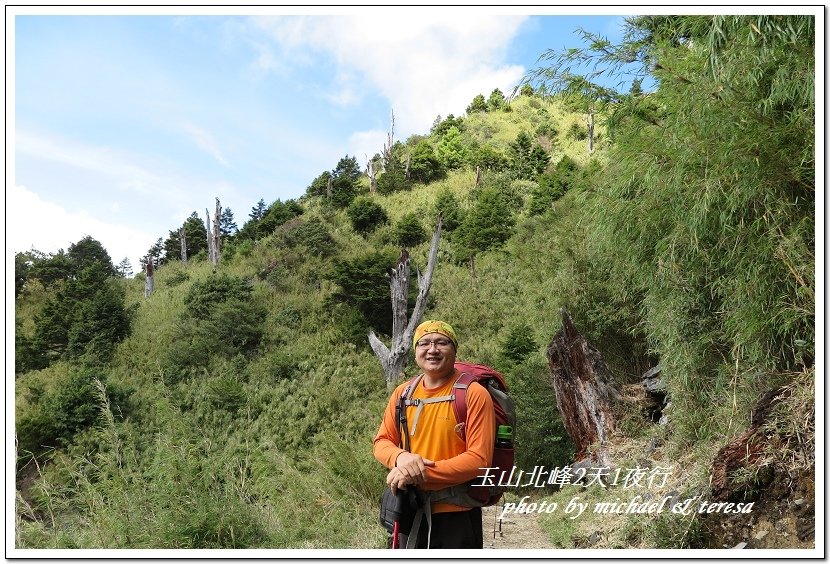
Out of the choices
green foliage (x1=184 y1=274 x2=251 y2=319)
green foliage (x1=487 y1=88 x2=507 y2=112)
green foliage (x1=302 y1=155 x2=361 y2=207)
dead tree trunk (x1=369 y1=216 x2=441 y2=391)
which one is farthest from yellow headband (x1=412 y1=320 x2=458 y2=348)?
green foliage (x1=487 y1=88 x2=507 y2=112)

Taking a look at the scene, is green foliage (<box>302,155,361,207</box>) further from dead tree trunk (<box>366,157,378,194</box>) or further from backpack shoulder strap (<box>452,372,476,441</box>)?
backpack shoulder strap (<box>452,372,476,441</box>)

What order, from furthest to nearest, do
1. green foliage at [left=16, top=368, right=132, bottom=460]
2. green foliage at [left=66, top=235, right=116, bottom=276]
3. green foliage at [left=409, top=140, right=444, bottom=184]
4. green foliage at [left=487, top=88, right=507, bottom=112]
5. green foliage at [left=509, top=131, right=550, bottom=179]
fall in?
green foliage at [left=487, top=88, right=507, bottom=112] < green foliage at [left=409, top=140, right=444, bottom=184] < green foliage at [left=509, top=131, right=550, bottom=179] < green foliage at [left=66, top=235, right=116, bottom=276] < green foliage at [left=16, top=368, right=132, bottom=460]

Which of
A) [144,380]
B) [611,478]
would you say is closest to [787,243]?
[611,478]

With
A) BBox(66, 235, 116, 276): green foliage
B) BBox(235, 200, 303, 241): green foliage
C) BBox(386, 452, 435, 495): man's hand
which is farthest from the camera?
BBox(235, 200, 303, 241): green foliage

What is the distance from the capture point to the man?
5.94 ft

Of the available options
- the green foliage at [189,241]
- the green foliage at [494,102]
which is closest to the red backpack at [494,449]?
the green foliage at [189,241]

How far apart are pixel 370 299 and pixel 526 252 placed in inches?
280

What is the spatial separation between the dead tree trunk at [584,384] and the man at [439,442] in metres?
5.04

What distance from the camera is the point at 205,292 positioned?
19.0 meters

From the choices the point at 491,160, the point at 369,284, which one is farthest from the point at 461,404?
the point at 491,160

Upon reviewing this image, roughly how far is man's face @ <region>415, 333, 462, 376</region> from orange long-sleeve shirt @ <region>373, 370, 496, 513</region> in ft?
0.18

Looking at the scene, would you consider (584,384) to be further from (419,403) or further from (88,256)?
(88,256)

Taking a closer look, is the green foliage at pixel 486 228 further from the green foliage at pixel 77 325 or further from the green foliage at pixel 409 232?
the green foliage at pixel 77 325

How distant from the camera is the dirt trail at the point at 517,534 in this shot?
461cm
